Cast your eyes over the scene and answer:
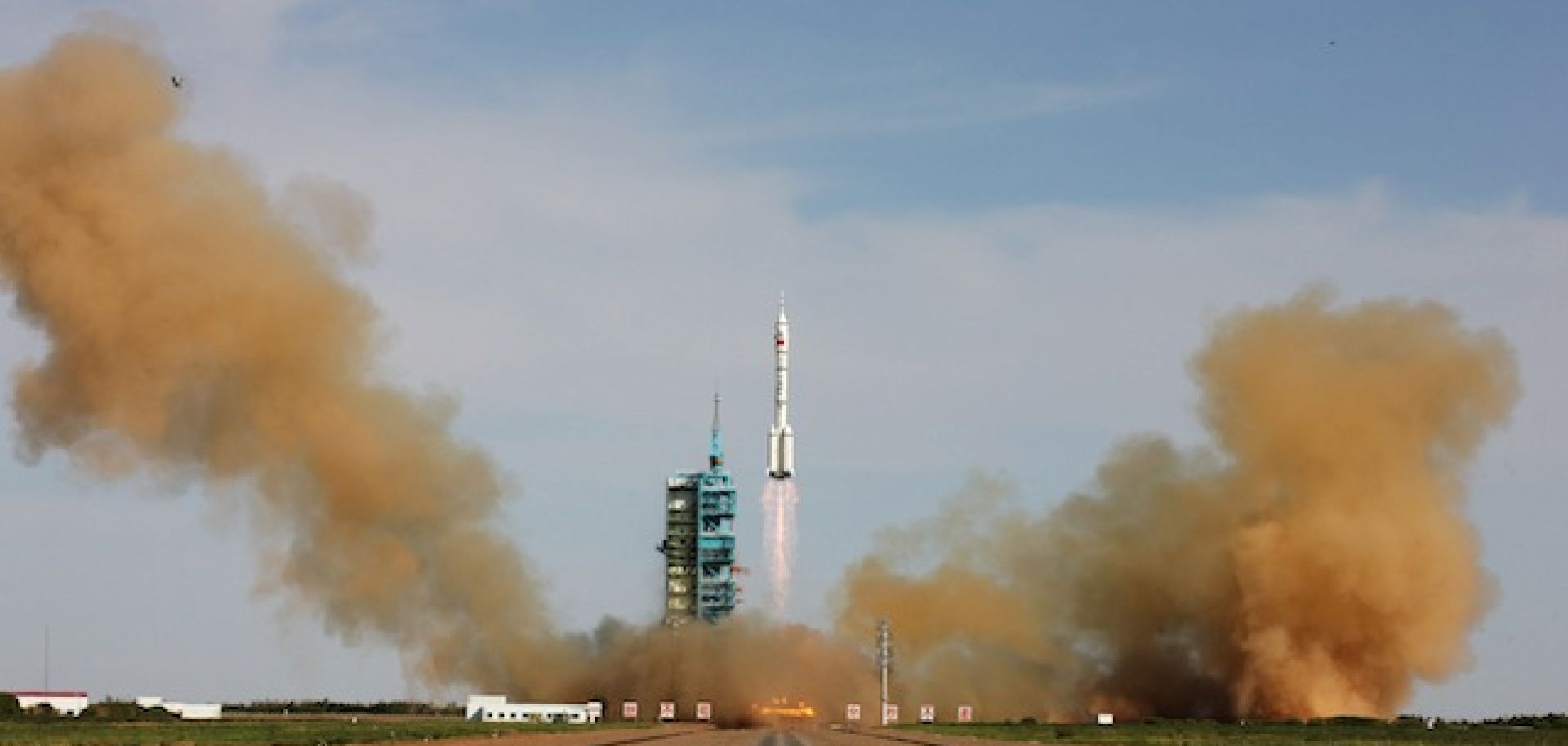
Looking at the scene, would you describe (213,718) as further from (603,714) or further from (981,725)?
(981,725)

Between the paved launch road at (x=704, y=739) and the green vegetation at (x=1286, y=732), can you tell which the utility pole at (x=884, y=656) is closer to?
the green vegetation at (x=1286, y=732)

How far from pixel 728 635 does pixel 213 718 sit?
131 feet

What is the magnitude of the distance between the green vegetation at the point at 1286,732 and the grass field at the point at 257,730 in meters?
27.0

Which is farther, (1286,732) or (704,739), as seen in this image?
(1286,732)

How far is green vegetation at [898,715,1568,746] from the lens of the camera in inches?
4592

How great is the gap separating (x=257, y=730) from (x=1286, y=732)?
5992 cm

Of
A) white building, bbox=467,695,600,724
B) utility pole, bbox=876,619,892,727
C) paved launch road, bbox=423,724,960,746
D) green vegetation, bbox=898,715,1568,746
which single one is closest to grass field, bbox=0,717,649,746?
white building, bbox=467,695,600,724

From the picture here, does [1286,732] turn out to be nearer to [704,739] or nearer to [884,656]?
[704,739]

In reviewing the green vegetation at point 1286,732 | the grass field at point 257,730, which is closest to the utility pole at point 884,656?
the green vegetation at point 1286,732

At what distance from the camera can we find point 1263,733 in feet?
429

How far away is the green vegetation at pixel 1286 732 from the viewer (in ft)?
383

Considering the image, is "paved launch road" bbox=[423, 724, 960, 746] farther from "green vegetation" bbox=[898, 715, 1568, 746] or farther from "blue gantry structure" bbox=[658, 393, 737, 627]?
"blue gantry structure" bbox=[658, 393, 737, 627]

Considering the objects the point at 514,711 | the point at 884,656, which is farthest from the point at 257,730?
the point at 884,656

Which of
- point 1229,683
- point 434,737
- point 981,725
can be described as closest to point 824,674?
point 981,725
